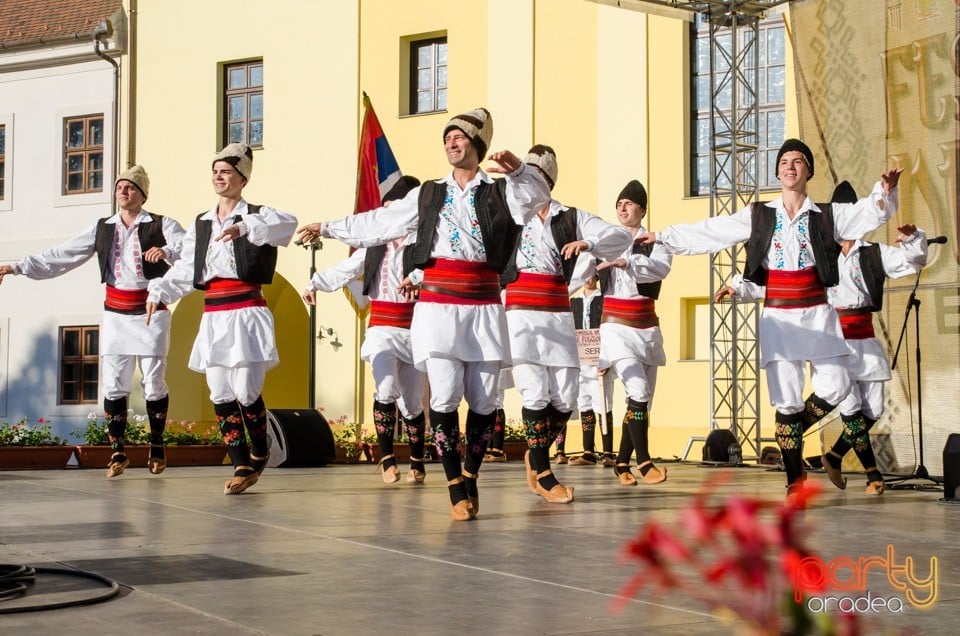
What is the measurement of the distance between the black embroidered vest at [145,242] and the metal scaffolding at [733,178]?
6.57 m

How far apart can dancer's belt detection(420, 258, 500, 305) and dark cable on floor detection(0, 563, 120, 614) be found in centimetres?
263

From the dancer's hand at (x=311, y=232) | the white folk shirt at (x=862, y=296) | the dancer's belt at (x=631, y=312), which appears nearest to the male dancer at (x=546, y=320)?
the dancer's hand at (x=311, y=232)

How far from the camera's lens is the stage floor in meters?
3.60

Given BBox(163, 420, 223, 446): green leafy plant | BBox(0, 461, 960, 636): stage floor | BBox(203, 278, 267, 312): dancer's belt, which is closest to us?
BBox(0, 461, 960, 636): stage floor

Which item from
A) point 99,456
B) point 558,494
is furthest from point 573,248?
point 99,456

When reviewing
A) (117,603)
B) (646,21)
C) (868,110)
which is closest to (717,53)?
(646,21)

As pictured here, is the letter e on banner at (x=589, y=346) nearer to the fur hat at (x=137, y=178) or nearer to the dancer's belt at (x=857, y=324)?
the dancer's belt at (x=857, y=324)

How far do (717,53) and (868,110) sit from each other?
7784 mm

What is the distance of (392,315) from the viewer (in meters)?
9.41

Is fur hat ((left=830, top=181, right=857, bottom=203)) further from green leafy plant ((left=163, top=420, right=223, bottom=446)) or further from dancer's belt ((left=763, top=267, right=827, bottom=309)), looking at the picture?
green leafy plant ((left=163, top=420, right=223, bottom=446))

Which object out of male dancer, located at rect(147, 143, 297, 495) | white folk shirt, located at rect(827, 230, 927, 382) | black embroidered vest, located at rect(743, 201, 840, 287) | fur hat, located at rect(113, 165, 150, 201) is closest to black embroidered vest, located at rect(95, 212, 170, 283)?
fur hat, located at rect(113, 165, 150, 201)

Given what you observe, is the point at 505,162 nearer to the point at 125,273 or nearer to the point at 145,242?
the point at 145,242

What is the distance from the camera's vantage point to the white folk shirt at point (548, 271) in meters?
7.52

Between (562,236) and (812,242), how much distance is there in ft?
4.61
